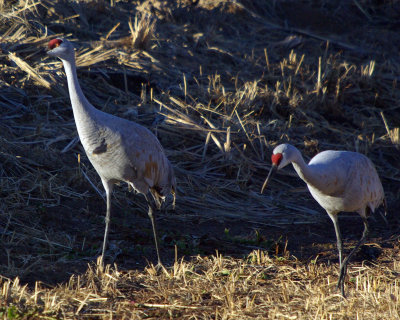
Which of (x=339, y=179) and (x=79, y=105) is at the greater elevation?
(x=79, y=105)

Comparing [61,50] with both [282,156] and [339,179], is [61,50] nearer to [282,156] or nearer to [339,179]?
[282,156]

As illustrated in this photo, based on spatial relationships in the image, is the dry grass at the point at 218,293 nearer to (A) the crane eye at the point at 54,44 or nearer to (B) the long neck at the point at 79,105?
(B) the long neck at the point at 79,105

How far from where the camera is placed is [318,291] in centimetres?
431

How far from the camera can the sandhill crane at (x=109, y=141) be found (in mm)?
4785

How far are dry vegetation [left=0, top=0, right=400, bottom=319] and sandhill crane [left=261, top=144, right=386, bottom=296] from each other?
568 mm

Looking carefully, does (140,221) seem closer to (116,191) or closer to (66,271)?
(116,191)

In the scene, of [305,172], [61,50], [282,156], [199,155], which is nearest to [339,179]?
[305,172]

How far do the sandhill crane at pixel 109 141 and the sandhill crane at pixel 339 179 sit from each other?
4.44ft

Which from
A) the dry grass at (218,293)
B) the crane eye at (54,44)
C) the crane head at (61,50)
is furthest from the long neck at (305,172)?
the crane eye at (54,44)

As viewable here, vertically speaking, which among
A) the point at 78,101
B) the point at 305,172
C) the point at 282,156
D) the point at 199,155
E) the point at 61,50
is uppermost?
the point at 61,50

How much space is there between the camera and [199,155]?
7.21 m

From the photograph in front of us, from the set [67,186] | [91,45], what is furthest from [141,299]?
[91,45]

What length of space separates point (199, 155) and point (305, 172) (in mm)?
3078

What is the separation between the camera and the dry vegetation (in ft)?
14.1
